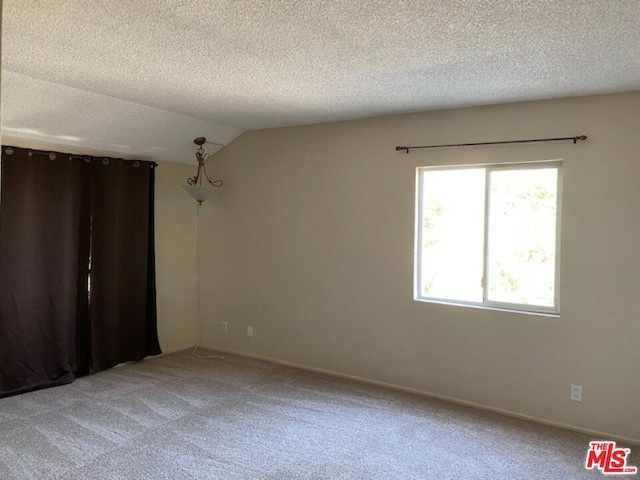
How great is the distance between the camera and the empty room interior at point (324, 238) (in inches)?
102

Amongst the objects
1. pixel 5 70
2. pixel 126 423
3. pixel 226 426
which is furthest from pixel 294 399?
pixel 5 70

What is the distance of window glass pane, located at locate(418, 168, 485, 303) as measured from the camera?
3.93m

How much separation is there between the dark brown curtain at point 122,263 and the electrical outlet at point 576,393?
3.85 m

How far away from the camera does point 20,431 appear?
3248mm

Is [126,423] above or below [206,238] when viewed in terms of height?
below

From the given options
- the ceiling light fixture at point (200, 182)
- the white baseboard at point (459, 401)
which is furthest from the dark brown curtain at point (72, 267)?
the white baseboard at point (459, 401)

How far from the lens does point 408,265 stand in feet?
13.6

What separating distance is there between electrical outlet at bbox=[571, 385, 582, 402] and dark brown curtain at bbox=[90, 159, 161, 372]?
3850mm

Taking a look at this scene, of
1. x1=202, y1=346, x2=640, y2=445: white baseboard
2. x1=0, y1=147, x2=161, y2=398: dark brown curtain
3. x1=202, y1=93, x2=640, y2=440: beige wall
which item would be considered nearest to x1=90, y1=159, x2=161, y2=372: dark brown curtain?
x1=0, y1=147, x2=161, y2=398: dark brown curtain

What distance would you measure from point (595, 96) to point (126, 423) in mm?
4013

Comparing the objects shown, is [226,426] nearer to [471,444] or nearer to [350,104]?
[471,444]

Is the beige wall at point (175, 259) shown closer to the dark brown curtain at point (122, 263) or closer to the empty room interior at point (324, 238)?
the empty room interior at point (324, 238)

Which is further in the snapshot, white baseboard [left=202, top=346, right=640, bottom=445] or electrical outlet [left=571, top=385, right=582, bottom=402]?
electrical outlet [left=571, top=385, right=582, bottom=402]

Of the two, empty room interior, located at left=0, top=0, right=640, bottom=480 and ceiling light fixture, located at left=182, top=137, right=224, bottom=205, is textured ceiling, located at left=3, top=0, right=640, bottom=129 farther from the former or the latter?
ceiling light fixture, located at left=182, top=137, right=224, bottom=205
